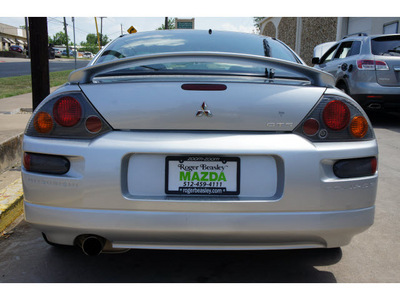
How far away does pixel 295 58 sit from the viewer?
3.18m

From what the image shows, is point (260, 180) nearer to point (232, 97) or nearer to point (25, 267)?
point (232, 97)

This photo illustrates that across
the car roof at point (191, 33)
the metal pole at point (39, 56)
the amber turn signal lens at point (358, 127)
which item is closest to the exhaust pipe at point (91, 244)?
the amber turn signal lens at point (358, 127)

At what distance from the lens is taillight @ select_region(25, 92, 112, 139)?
204 centimetres

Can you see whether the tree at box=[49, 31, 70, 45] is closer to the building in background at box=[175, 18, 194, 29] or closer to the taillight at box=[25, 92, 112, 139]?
the building in background at box=[175, 18, 194, 29]

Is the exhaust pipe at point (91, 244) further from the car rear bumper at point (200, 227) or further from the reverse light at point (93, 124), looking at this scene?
the reverse light at point (93, 124)

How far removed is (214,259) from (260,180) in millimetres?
830

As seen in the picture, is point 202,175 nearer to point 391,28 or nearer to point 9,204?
point 9,204

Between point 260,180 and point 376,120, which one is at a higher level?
point 260,180

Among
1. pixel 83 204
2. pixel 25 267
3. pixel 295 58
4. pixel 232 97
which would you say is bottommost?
pixel 25 267

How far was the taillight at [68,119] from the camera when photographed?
204 centimetres

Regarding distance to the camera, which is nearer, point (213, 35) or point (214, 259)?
point (214, 259)

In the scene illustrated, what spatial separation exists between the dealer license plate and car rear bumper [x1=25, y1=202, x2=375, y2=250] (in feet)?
0.39

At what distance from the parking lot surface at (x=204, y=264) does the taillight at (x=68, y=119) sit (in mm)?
857
